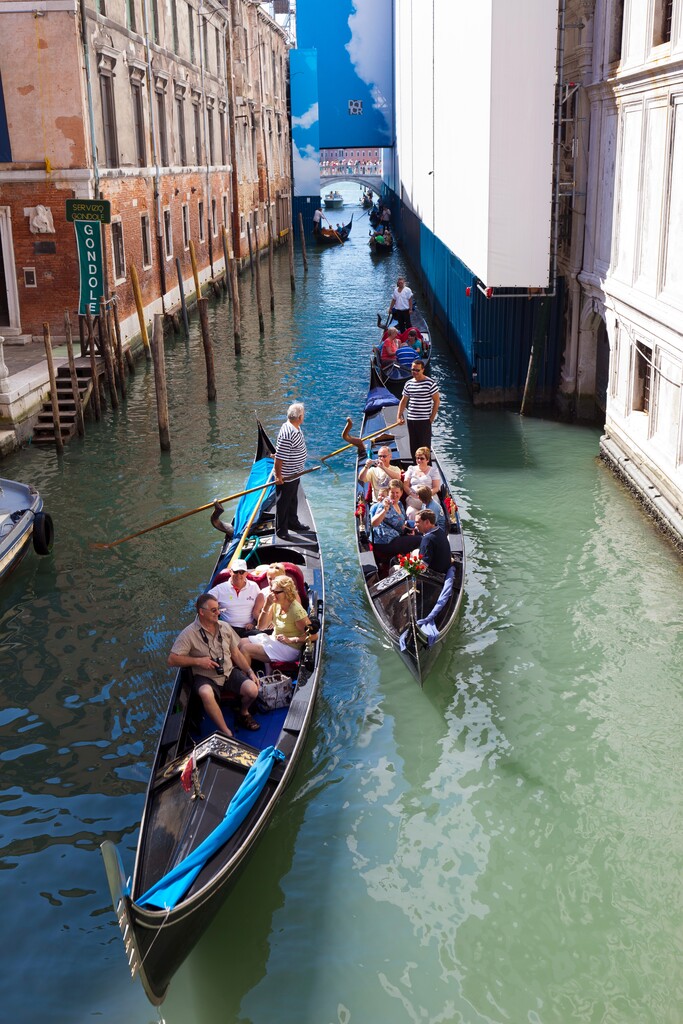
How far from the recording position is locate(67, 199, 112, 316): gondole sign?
50.3 ft

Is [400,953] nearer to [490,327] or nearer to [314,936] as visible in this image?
[314,936]

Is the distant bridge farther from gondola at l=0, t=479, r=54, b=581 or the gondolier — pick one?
gondola at l=0, t=479, r=54, b=581

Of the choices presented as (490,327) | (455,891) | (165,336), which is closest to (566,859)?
(455,891)

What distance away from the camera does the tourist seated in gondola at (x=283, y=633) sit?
7.37 metres

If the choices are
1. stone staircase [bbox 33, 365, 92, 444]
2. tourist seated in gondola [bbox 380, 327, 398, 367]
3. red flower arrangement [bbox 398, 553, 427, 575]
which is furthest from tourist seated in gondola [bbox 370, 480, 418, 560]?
tourist seated in gondola [bbox 380, 327, 398, 367]

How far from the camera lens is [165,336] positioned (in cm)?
2186

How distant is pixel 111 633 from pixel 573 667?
3868 mm

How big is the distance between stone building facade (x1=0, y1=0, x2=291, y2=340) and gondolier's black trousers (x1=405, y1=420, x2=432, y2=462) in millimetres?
7466

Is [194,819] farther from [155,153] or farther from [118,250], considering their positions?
[155,153]

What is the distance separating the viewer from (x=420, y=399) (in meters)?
11.8

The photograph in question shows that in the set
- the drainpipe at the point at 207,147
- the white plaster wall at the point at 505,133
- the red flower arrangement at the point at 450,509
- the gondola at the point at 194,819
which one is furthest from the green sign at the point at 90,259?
the drainpipe at the point at 207,147

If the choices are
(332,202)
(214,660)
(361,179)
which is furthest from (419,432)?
(332,202)

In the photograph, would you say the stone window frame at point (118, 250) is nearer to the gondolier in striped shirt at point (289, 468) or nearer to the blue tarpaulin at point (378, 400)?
the blue tarpaulin at point (378, 400)

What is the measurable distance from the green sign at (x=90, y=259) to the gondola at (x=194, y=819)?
9.56m
